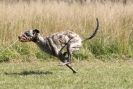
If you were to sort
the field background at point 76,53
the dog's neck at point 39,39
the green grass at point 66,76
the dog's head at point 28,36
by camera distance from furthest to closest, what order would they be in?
1. the dog's neck at point 39,39
2. the dog's head at point 28,36
3. the field background at point 76,53
4. the green grass at point 66,76

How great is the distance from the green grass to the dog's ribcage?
503 mm

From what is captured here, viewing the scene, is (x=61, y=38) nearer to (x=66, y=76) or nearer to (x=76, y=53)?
(x=66, y=76)

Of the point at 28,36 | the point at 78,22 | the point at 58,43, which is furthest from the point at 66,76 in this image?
the point at 78,22

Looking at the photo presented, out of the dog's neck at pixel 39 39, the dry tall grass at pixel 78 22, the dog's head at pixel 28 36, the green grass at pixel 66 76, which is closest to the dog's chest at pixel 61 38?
the dog's neck at pixel 39 39

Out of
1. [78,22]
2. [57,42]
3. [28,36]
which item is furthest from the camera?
[78,22]

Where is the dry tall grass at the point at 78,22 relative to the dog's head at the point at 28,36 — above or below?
below

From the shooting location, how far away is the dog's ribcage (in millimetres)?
8828

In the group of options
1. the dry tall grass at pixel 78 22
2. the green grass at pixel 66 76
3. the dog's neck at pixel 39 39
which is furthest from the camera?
the dry tall grass at pixel 78 22

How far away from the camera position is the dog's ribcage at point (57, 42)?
883cm

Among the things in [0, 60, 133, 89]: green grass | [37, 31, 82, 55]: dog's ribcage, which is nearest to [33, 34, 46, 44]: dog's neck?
[37, 31, 82, 55]: dog's ribcage

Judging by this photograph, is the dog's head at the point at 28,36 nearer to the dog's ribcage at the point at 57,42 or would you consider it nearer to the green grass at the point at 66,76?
the dog's ribcage at the point at 57,42

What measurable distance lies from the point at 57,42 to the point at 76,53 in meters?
2.56

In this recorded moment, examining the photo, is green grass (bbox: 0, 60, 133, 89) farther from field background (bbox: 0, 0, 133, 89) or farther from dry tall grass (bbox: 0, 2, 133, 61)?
dry tall grass (bbox: 0, 2, 133, 61)

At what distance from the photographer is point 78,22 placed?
Result: 41.6 feet
